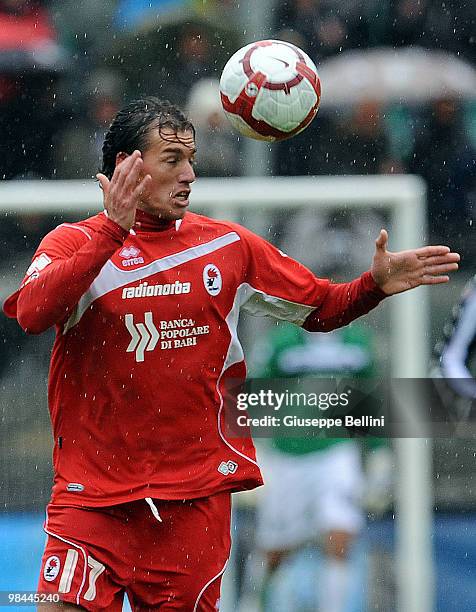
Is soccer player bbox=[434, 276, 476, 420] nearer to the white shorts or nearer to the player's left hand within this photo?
the player's left hand

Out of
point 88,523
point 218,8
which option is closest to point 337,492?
point 88,523

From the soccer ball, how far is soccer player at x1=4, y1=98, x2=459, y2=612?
0.38m

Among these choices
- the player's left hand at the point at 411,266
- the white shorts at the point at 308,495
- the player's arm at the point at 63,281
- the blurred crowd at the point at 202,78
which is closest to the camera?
the player's arm at the point at 63,281

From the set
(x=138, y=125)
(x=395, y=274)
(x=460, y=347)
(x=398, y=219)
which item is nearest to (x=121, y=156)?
(x=138, y=125)

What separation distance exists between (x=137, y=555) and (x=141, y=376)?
569mm

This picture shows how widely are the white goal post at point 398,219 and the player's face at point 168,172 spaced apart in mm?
1926

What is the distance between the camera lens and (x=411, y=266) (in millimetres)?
4512

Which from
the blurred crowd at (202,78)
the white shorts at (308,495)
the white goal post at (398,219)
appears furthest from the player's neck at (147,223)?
the blurred crowd at (202,78)

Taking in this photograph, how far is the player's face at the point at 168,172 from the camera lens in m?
4.30

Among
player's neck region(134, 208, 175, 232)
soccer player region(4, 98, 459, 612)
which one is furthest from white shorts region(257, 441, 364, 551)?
player's neck region(134, 208, 175, 232)

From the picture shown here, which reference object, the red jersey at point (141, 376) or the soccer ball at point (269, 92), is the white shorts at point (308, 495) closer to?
the red jersey at point (141, 376)

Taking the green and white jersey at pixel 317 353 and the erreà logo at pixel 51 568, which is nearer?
the erreà logo at pixel 51 568

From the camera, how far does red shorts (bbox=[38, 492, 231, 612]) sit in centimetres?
410

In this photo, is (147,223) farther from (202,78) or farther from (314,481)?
(202,78)
